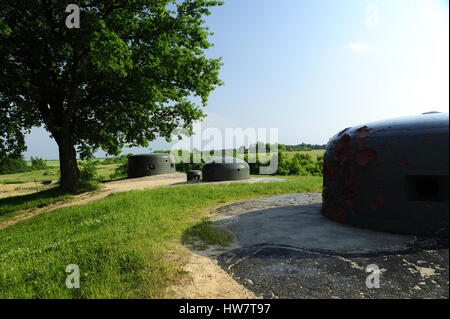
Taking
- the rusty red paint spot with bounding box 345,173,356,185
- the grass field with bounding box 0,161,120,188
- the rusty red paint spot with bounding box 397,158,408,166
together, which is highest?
the rusty red paint spot with bounding box 397,158,408,166

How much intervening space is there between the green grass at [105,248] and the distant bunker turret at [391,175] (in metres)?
3.34

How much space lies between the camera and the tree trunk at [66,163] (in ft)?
47.5

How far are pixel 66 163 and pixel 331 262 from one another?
16470mm

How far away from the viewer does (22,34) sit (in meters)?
11.9

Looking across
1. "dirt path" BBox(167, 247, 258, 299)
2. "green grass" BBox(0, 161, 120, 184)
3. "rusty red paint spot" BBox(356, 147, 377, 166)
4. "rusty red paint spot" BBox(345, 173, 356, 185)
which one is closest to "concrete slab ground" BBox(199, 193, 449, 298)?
"dirt path" BBox(167, 247, 258, 299)

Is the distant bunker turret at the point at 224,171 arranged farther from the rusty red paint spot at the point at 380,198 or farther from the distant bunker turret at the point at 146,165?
the rusty red paint spot at the point at 380,198

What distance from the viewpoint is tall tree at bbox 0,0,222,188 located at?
11258 millimetres

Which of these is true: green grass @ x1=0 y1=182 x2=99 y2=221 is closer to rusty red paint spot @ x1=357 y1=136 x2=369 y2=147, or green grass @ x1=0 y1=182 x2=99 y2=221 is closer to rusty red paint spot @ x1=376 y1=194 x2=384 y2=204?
rusty red paint spot @ x1=357 y1=136 x2=369 y2=147

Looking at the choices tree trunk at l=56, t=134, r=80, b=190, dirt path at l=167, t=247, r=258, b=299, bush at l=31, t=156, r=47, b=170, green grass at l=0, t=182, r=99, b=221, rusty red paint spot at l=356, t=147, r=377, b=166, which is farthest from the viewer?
bush at l=31, t=156, r=47, b=170

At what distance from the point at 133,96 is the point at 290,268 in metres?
13.8

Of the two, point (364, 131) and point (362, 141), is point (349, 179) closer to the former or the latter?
point (362, 141)

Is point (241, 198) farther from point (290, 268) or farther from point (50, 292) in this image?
point (50, 292)
